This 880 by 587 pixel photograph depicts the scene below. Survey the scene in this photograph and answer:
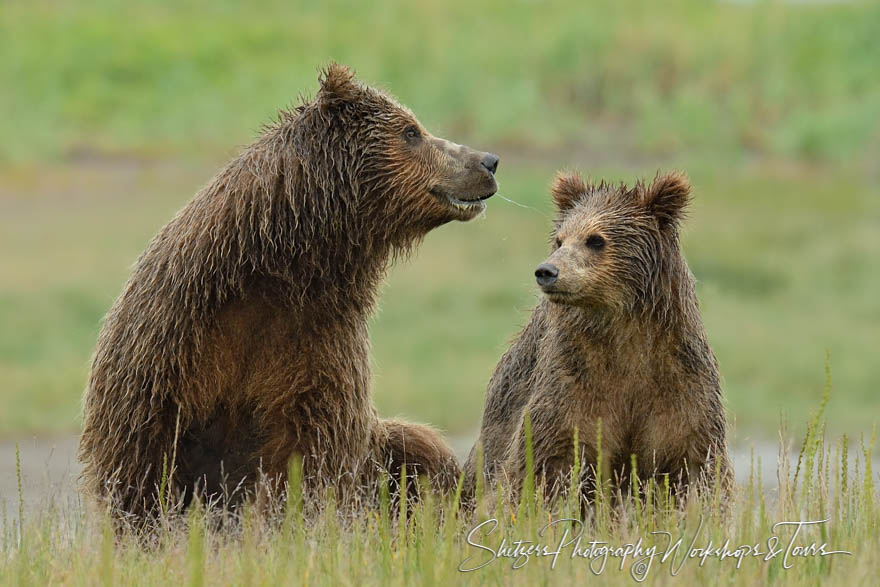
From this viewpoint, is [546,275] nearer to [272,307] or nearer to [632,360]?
[632,360]

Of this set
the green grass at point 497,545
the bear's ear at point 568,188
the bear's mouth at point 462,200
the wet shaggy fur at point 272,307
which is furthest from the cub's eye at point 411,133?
the green grass at point 497,545

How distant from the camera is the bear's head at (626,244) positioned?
6.50 metres

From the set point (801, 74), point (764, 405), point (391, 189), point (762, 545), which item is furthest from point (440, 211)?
point (801, 74)

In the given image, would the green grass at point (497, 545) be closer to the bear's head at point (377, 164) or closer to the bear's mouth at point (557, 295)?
the bear's mouth at point (557, 295)

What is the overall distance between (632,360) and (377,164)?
1.51m

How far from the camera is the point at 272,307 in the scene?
6664 millimetres

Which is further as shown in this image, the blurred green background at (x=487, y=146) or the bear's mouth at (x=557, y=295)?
the blurred green background at (x=487, y=146)

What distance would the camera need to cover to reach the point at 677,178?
664 cm

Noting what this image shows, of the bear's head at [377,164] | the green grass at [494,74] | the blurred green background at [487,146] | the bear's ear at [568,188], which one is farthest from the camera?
the green grass at [494,74]

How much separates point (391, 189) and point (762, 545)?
2425mm

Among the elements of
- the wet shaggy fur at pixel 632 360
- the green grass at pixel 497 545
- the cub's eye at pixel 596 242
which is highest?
the cub's eye at pixel 596 242

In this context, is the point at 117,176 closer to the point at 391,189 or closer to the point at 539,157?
the point at 539,157

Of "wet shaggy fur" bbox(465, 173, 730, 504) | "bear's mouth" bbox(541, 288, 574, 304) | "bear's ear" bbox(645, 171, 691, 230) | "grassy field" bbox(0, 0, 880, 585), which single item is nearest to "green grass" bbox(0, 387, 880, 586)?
"wet shaggy fur" bbox(465, 173, 730, 504)

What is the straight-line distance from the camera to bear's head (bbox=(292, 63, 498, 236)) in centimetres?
678
